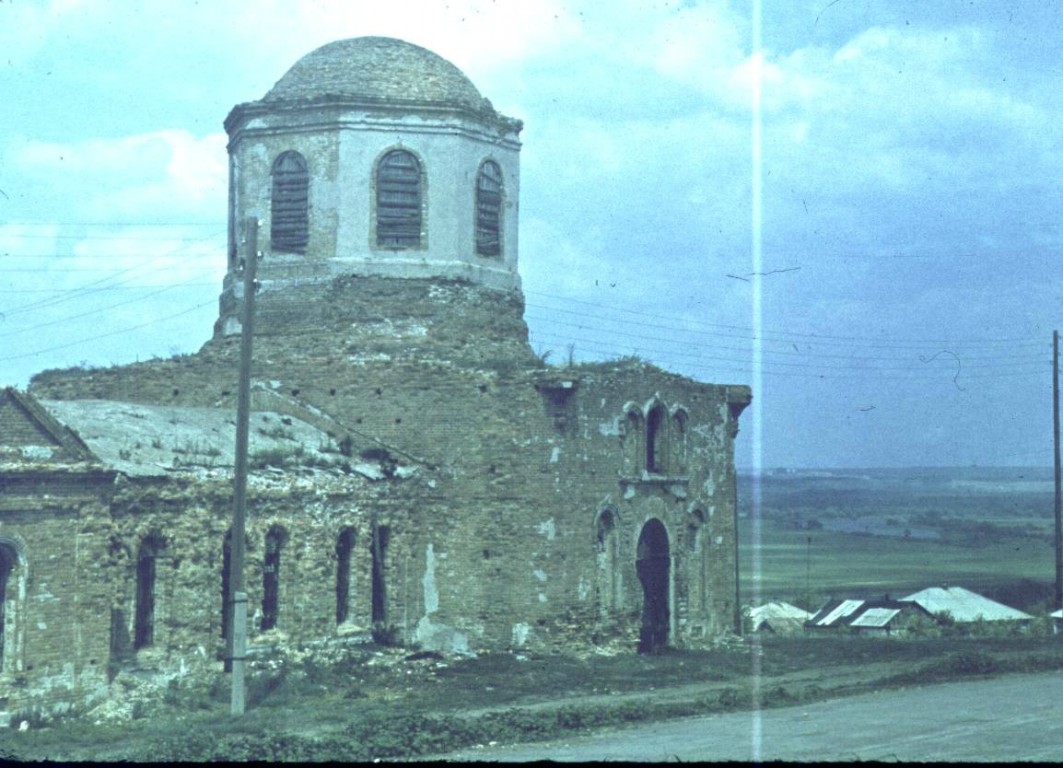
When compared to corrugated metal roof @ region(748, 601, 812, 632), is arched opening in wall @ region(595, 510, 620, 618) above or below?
above

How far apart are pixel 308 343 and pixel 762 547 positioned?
280 ft

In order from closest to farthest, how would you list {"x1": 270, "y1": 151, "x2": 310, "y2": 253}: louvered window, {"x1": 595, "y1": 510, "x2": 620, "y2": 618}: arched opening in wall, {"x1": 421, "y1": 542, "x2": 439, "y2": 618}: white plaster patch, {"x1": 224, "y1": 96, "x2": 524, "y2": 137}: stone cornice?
{"x1": 421, "y1": 542, "x2": 439, "y2": 618}: white plaster patch < {"x1": 595, "y1": 510, "x2": 620, "y2": 618}: arched opening in wall < {"x1": 224, "y1": 96, "x2": 524, "y2": 137}: stone cornice < {"x1": 270, "y1": 151, "x2": 310, "y2": 253}: louvered window

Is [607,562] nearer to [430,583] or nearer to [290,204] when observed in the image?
[430,583]

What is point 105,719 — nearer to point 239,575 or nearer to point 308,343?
point 239,575

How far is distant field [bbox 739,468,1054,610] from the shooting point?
68000mm

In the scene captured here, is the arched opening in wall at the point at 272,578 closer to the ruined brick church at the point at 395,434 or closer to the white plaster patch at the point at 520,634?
the ruined brick church at the point at 395,434

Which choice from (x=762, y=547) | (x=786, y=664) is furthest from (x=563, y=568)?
(x=762, y=547)

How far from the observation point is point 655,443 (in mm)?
29406

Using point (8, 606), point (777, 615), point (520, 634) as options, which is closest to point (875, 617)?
point (777, 615)

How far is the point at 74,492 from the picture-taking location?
68.0ft

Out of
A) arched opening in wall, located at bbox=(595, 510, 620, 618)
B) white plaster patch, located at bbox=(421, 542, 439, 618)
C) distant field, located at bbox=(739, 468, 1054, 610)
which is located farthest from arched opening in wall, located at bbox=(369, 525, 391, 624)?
distant field, located at bbox=(739, 468, 1054, 610)

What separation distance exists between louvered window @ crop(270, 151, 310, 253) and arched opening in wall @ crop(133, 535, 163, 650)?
338 inches

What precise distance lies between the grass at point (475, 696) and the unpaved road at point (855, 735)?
29.3 inches

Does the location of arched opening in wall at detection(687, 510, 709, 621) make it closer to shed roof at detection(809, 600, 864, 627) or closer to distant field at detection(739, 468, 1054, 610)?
shed roof at detection(809, 600, 864, 627)
